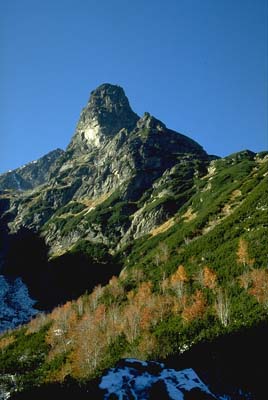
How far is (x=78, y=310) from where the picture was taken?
123 meters

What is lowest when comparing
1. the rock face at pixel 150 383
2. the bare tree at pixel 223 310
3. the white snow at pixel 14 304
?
the bare tree at pixel 223 310

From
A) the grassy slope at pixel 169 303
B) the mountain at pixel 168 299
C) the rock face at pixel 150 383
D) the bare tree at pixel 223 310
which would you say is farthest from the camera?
the grassy slope at pixel 169 303

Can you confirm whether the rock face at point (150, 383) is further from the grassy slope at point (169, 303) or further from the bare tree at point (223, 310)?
the bare tree at point (223, 310)

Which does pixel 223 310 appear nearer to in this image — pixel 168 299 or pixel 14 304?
pixel 168 299

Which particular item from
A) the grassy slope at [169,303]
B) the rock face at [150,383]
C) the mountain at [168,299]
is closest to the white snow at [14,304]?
the mountain at [168,299]

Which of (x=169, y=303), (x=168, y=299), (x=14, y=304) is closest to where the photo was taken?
(x=169, y=303)

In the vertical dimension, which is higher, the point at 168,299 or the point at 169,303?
the point at 168,299

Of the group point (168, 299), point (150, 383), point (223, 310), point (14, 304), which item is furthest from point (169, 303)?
point (14, 304)

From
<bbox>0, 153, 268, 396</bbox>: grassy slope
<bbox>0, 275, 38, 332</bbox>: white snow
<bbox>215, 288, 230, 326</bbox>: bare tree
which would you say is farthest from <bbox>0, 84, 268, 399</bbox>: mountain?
<bbox>0, 275, 38, 332</bbox>: white snow

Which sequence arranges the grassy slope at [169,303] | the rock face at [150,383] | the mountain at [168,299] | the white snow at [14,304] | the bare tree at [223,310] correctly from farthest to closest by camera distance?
1. the white snow at [14,304]
2. the grassy slope at [169,303]
3. the bare tree at [223,310]
4. the mountain at [168,299]
5. the rock face at [150,383]

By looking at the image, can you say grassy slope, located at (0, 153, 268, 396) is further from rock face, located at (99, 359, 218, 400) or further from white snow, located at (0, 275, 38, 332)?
rock face, located at (99, 359, 218, 400)

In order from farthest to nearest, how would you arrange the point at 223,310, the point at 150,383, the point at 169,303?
the point at 169,303 < the point at 223,310 < the point at 150,383

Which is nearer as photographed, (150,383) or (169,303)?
(150,383)

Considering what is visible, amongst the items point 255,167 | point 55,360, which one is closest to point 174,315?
point 55,360
